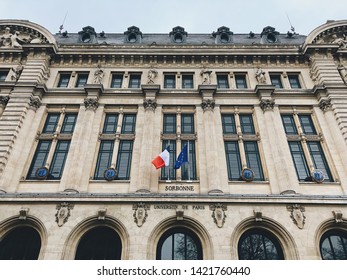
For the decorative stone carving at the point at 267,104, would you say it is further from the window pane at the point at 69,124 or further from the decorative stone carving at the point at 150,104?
the window pane at the point at 69,124

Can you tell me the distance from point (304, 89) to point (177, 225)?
55.1 ft

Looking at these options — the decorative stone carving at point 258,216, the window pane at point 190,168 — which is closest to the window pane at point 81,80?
the window pane at point 190,168

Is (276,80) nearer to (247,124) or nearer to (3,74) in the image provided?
(247,124)

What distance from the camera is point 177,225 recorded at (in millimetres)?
18031

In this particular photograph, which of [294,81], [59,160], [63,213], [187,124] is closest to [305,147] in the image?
[294,81]

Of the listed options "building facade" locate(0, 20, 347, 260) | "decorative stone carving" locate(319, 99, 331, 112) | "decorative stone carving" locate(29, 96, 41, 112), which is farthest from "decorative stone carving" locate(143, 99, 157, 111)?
"decorative stone carving" locate(319, 99, 331, 112)

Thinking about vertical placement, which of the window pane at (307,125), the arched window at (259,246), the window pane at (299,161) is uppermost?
the window pane at (307,125)

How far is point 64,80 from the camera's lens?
88.0 ft

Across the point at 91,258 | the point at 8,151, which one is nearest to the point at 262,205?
the point at 91,258

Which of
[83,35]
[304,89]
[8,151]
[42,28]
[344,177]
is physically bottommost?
[344,177]

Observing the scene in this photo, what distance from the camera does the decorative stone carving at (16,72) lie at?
25.3 meters

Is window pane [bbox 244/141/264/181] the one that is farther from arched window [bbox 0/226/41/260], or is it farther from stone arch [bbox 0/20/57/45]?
stone arch [bbox 0/20/57/45]

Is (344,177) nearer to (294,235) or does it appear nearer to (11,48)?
(294,235)

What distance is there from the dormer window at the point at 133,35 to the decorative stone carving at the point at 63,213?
2131cm
